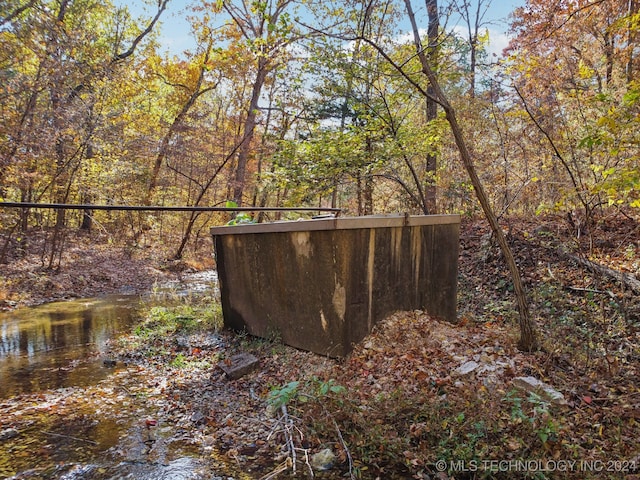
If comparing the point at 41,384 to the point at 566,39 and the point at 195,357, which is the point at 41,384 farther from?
the point at 566,39

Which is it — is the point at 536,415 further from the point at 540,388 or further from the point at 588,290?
the point at 588,290

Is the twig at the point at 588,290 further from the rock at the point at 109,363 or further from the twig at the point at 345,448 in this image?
the rock at the point at 109,363

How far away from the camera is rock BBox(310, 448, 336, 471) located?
239cm

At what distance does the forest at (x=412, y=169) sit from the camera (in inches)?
104

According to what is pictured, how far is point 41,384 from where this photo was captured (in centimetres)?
375

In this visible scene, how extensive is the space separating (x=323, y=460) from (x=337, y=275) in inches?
58.8

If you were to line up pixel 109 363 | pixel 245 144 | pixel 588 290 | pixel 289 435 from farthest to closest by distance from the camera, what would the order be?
pixel 245 144
pixel 588 290
pixel 109 363
pixel 289 435

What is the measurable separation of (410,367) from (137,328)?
410cm

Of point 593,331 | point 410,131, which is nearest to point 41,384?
point 593,331

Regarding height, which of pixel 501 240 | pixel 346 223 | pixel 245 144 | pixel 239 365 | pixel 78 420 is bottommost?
pixel 78 420

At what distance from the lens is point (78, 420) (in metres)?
3.01

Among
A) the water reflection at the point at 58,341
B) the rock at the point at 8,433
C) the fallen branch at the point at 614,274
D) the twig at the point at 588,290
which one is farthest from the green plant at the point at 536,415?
the water reflection at the point at 58,341

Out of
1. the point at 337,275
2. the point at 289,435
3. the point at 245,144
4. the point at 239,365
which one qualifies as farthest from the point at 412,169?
the point at 245,144

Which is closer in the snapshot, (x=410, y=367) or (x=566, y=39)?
(x=410, y=367)
